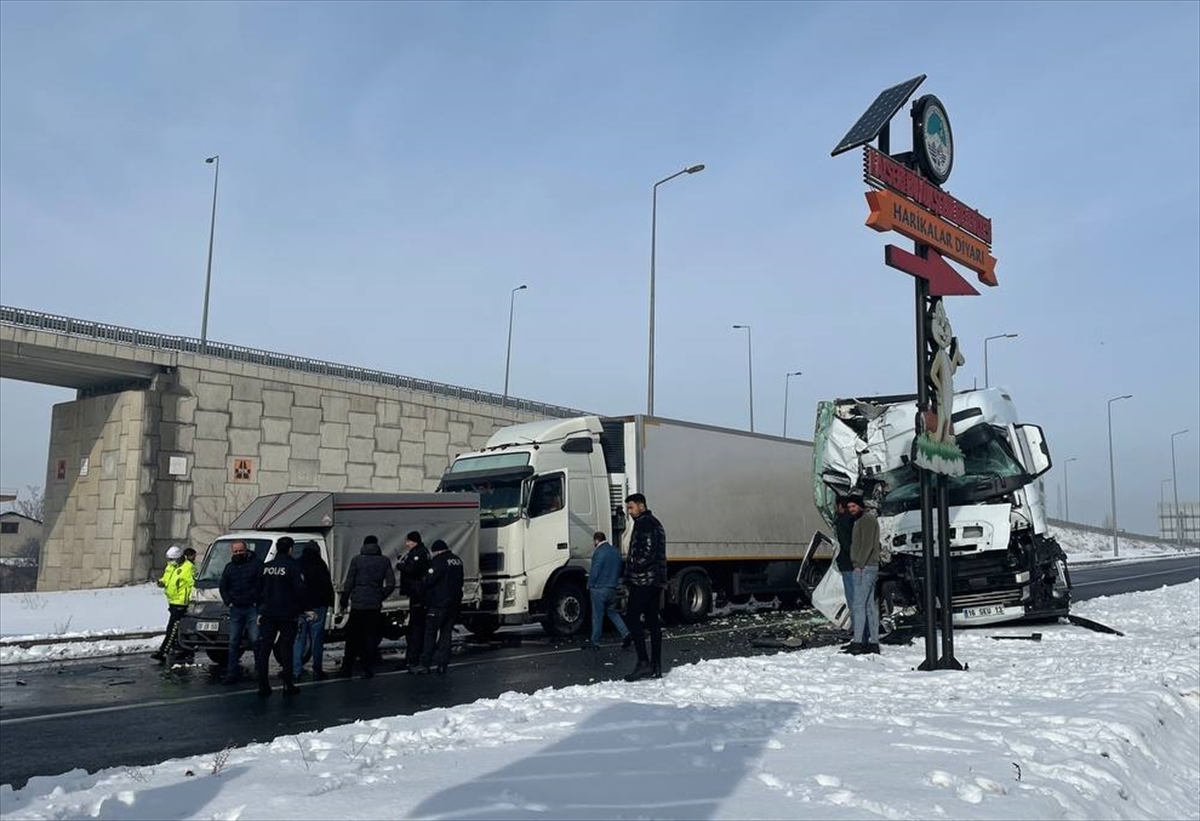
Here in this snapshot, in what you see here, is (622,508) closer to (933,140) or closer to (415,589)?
(415,589)

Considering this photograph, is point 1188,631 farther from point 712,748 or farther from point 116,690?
point 116,690

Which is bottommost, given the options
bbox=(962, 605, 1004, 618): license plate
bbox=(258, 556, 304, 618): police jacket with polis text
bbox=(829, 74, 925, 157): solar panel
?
bbox=(962, 605, 1004, 618): license plate

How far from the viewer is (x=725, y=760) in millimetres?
5848

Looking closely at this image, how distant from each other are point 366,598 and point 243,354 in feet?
68.1

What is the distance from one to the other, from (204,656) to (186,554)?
2.12 m

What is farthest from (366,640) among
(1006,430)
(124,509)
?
(124,509)

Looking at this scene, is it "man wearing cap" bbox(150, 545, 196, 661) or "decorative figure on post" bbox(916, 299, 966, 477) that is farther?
"man wearing cap" bbox(150, 545, 196, 661)

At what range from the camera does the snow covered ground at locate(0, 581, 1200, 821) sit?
4910 mm

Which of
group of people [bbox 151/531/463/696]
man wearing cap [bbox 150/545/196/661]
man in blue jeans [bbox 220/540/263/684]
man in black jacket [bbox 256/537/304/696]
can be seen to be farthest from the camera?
man wearing cap [bbox 150/545/196/661]

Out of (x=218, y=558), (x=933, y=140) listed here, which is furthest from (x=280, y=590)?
(x=933, y=140)

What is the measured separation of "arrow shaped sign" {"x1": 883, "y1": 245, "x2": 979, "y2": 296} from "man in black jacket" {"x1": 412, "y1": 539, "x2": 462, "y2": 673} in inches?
246

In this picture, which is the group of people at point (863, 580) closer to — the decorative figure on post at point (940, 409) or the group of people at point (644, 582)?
the decorative figure on post at point (940, 409)

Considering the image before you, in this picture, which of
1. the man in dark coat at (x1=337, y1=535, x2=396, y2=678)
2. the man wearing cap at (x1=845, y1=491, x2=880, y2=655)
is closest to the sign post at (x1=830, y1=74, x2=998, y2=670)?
the man wearing cap at (x1=845, y1=491, x2=880, y2=655)

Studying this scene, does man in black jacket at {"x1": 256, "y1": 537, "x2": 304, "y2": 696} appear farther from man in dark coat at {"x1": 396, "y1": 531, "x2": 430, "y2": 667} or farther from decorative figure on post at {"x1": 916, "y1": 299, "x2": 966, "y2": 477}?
decorative figure on post at {"x1": 916, "y1": 299, "x2": 966, "y2": 477}
